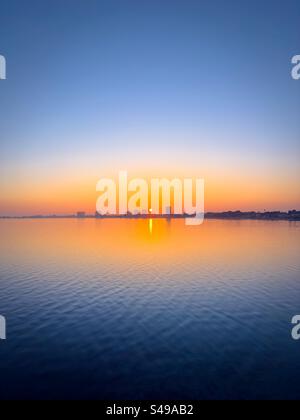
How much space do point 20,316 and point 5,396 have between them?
1408cm

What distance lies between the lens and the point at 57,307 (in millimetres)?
33812

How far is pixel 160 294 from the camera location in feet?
132

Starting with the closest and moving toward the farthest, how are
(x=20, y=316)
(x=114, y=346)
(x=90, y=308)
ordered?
1. (x=114, y=346)
2. (x=20, y=316)
3. (x=90, y=308)

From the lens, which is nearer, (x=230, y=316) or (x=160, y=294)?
(x=230, y=316)

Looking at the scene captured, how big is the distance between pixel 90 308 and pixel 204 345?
48.5 feet

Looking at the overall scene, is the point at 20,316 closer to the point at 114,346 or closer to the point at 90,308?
the point at 90,308

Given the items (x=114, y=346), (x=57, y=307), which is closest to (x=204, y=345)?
(x=114, y=346)
